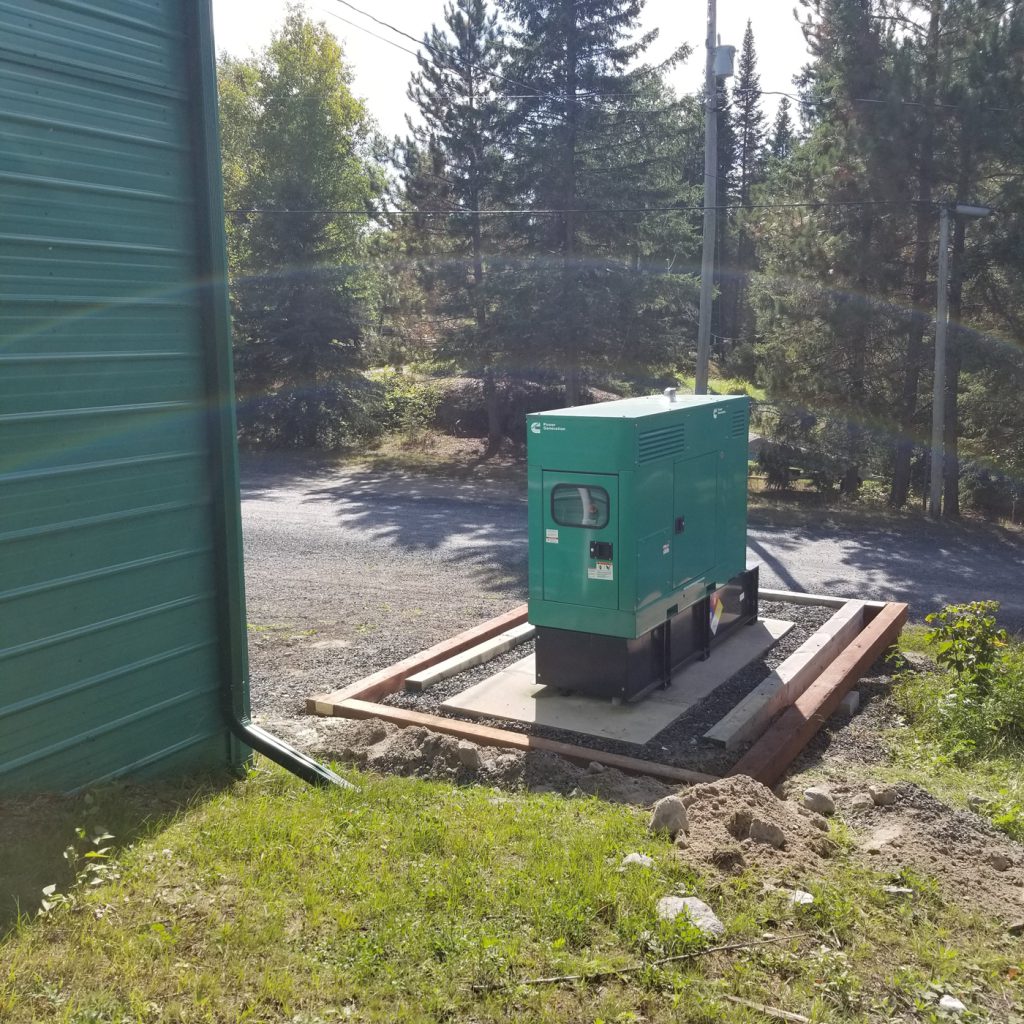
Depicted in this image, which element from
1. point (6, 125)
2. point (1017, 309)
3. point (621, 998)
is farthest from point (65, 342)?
point (1017, 309)

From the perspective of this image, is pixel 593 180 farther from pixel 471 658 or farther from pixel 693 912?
pixel 693 912

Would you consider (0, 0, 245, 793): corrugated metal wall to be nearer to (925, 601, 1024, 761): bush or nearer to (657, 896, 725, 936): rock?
(657, 896, 725, 936): rock

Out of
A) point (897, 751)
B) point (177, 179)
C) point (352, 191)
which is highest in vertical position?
point (352, 191)

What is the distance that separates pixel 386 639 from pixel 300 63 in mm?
24266

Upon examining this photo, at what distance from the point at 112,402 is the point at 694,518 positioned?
4.92 m

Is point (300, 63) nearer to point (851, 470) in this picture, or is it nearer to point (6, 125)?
point (851, 470)

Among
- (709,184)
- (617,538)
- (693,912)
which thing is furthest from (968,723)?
(709,184)

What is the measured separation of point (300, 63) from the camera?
28.5m

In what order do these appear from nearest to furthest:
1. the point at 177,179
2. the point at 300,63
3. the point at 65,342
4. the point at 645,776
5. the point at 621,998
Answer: the point at 621,998 < the point at 65,342 < the point at 177,179 < the point at 645,776 < the point at 300,63

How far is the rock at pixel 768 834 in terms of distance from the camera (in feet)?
15.8

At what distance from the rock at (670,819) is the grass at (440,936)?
149mm

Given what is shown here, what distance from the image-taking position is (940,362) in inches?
644

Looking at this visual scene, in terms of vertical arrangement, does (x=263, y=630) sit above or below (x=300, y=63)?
below

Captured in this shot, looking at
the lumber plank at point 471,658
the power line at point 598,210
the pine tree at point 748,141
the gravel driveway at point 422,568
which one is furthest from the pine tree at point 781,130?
the lumber plank at point 471,658
